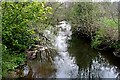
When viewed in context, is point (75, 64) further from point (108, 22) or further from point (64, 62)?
point (108, 22)

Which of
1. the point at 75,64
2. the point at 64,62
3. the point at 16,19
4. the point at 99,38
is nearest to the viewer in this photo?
the point at 16,19

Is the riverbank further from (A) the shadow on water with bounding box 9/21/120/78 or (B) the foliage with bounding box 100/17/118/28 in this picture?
(B) the foliage with bounding box 100/17/118/28

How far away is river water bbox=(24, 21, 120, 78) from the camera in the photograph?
854 centimetres

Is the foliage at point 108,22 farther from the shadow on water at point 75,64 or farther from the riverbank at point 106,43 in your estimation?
the shadow on water at point 75,64

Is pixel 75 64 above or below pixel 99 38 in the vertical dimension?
below

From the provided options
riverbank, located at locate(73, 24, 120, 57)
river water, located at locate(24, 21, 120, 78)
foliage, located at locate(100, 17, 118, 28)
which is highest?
foliage, located at locate(100, 17, 118, 28)

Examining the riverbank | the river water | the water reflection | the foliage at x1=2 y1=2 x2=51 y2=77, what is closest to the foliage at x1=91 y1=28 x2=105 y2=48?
the riverbank

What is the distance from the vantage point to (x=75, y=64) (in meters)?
9.66

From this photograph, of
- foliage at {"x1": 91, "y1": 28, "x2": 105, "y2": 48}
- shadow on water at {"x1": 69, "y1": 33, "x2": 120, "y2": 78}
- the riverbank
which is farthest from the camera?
foliage at {"x1": 91, "y1": 28, "x2": 105, "y2": 48}

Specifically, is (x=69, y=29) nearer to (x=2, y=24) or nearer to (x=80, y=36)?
(x=80, y=36)

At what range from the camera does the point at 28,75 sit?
8.26 meters

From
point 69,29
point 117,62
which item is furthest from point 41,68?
point 69,29

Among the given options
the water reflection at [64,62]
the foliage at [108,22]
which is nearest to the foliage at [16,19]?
the water reflection at [64,62]

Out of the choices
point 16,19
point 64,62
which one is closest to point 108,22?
point 64,62
